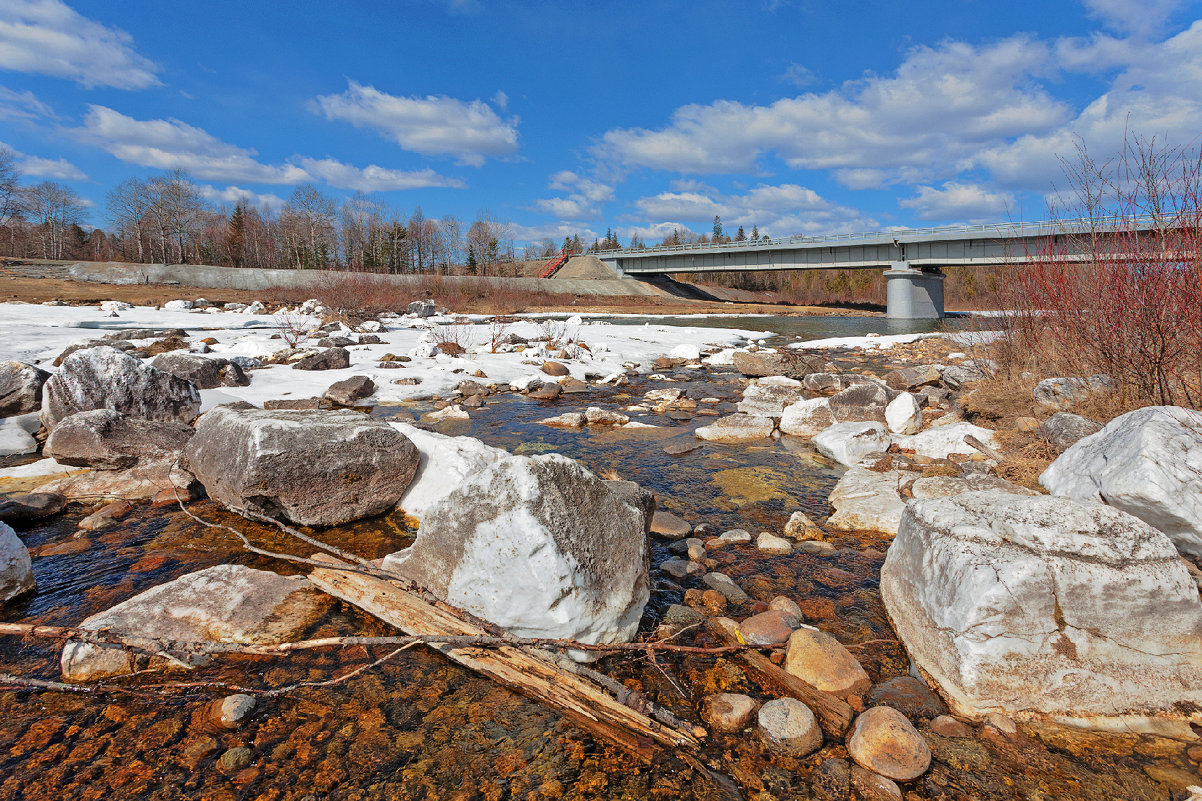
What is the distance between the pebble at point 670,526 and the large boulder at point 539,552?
1.57m

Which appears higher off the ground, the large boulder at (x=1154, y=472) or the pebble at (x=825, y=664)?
the large boulder at (x=1154, y=472)

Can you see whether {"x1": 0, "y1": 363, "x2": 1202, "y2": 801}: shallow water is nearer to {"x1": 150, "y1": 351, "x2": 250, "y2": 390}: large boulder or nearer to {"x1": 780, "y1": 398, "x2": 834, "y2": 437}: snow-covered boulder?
{"x1": 780, "y1": 398, "x2": 834, "y2": 437}: snow-covered boulder

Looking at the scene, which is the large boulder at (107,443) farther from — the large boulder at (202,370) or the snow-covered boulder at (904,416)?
the snow-covered boulder at (904,416)

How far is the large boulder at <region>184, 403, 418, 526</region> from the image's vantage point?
4609 mm

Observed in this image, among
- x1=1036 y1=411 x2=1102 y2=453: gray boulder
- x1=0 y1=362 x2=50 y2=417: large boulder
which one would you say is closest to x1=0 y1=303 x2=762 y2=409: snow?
x1=0 y1=362 x2=50 y2=417: large boulder

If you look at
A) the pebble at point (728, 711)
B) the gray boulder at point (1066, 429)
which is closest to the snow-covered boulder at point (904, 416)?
the gray boulder at point (1066, 429)

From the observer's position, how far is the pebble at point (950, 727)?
8.64ft

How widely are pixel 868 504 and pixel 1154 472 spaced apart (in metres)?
2.10

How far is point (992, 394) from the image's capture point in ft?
28.8

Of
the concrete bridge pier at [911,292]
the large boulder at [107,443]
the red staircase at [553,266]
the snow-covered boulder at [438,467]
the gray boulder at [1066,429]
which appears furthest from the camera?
the red staircase at [553,266]

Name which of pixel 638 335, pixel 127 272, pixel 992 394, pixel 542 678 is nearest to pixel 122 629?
pixel 542 678

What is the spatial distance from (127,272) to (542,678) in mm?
53227

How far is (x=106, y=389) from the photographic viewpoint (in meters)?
7.02

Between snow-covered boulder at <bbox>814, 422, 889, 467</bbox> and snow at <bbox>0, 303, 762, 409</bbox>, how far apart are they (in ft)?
23.6
